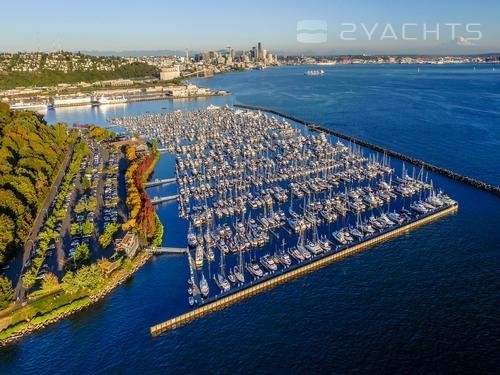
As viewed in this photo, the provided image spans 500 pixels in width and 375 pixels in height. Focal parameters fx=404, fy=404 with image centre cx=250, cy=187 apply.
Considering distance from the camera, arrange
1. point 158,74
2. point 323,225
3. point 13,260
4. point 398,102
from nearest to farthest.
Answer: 1. point 13,260
2. point 323,225
3. point 398,102
4. point 158,74

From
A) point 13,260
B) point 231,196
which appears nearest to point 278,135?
point 231,196

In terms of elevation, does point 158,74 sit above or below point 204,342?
above

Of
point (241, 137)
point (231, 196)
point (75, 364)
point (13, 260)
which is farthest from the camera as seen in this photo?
point (241, 137)

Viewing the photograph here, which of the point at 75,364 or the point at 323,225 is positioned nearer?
the point at 75,364

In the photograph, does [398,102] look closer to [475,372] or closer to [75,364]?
[475,372]

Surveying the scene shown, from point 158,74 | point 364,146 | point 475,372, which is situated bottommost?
point 475,372

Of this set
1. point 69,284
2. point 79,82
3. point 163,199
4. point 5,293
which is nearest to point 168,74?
point 79,82
